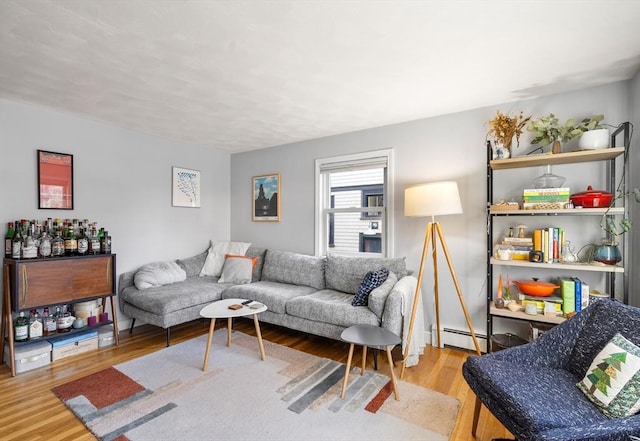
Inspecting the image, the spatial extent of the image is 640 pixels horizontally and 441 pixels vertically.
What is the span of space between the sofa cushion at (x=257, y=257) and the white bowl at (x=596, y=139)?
3501 millimetres

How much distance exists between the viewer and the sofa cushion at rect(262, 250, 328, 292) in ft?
11.9

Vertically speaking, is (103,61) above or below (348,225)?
above

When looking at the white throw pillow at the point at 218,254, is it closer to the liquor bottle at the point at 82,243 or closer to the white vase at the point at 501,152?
the liquor bottle at the point at 82,243

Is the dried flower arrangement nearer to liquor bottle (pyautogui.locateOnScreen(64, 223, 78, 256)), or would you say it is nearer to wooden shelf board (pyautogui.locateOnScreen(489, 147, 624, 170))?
wooden shelf board (pyautogui.locateOnScreen(489, 147, 624, 170))

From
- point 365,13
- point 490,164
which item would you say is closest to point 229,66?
point 365,13

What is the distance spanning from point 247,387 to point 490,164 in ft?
8.89

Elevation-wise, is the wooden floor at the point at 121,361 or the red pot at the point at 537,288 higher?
the red pot at the point at 537,288

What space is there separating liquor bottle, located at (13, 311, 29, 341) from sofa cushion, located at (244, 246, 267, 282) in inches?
84.9

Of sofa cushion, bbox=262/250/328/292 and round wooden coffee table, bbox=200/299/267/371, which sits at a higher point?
sofa cushion, bbox=262/250/328/292

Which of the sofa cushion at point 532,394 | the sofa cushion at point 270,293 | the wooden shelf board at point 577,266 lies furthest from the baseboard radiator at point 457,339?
the sofa cushion at point 270,293

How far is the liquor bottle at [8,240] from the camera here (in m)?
2.66

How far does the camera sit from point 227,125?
11.4 feet

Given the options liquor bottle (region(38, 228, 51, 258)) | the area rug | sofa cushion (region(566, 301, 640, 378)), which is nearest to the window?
the area rug

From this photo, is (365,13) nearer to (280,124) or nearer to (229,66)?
(229,66)
